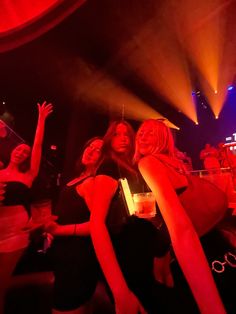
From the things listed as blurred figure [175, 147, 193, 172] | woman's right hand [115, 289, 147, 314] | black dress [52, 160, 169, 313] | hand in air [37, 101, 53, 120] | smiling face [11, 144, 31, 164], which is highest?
hand in air [37, 101, 53, 120]

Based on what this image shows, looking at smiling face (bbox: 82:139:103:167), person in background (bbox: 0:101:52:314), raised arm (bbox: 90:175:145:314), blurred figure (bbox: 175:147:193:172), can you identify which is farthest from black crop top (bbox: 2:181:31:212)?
blurred figure (bbox: 175:147:193:172)

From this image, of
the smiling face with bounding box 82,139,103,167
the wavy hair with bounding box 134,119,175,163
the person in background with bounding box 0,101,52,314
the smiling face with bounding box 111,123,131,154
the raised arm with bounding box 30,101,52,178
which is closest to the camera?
the wavy hair with bounding box 134,119,175,163

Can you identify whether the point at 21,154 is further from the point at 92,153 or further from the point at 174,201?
the point at 174,201

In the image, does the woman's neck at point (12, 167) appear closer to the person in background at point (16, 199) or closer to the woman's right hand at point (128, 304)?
the person in background at point (16, 199)

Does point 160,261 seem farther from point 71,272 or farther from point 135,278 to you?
point 71,272

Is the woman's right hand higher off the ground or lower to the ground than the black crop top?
lower

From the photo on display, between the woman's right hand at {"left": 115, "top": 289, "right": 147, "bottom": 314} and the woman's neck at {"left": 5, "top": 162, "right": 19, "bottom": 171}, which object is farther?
the woman's neck at {"left": 5, "top": 162, "right": 19, "bottom": 171}

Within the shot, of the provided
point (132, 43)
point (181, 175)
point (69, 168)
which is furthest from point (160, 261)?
point (132, 43)

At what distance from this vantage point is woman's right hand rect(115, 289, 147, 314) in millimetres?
1014

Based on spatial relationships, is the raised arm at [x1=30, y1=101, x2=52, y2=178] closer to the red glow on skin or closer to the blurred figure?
the red glow on skin

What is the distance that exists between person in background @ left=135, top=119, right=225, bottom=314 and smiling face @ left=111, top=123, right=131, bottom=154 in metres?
0.07

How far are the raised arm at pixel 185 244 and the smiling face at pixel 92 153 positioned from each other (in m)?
0.40

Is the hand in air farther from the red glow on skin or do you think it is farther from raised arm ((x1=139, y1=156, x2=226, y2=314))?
raised arm ((x1=139, y1=156, x2=226, y2=314))

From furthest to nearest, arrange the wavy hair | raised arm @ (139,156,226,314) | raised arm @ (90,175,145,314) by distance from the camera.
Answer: the wavy hair → raised arm @ (90,175,145,314) → raised arm @ (139,156,226,314)
